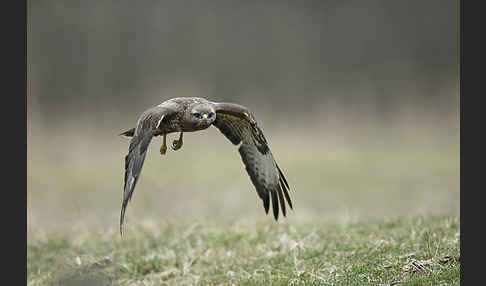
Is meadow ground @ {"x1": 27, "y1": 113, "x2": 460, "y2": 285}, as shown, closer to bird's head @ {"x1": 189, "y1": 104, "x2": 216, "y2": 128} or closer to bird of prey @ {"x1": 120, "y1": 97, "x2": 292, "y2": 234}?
bird of prey @ {"x1": 120, "y1": 97, "x2": 292, "y2": 234}

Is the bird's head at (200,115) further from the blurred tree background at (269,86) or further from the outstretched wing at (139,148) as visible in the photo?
the blurred tree background at (269,86)

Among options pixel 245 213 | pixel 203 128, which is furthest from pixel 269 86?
pixel 203 128

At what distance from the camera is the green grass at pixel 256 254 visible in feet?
16.0

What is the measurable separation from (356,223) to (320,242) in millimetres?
879

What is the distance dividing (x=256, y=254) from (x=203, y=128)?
165 cm

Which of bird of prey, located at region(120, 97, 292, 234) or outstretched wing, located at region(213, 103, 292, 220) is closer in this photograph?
bird of prey, located at region(120, 97, 292, 234)

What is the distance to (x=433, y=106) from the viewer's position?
14.8 m

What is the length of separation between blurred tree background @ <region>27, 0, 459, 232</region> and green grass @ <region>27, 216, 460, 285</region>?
300cm

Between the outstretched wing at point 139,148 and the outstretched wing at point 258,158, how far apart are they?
3.40 feet

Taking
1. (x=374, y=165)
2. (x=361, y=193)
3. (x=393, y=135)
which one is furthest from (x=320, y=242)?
(x=393, y=135)

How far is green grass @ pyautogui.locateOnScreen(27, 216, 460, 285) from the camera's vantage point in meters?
4.89

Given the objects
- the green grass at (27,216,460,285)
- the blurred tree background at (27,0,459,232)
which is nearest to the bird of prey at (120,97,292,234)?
the green grass at (27,216,460,285)

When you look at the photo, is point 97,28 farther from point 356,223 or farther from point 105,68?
point 356,223

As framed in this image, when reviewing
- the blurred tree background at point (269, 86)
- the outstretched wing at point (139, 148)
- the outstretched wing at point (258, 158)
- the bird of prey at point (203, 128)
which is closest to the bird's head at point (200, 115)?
the bird of prey at point (203, 128)
